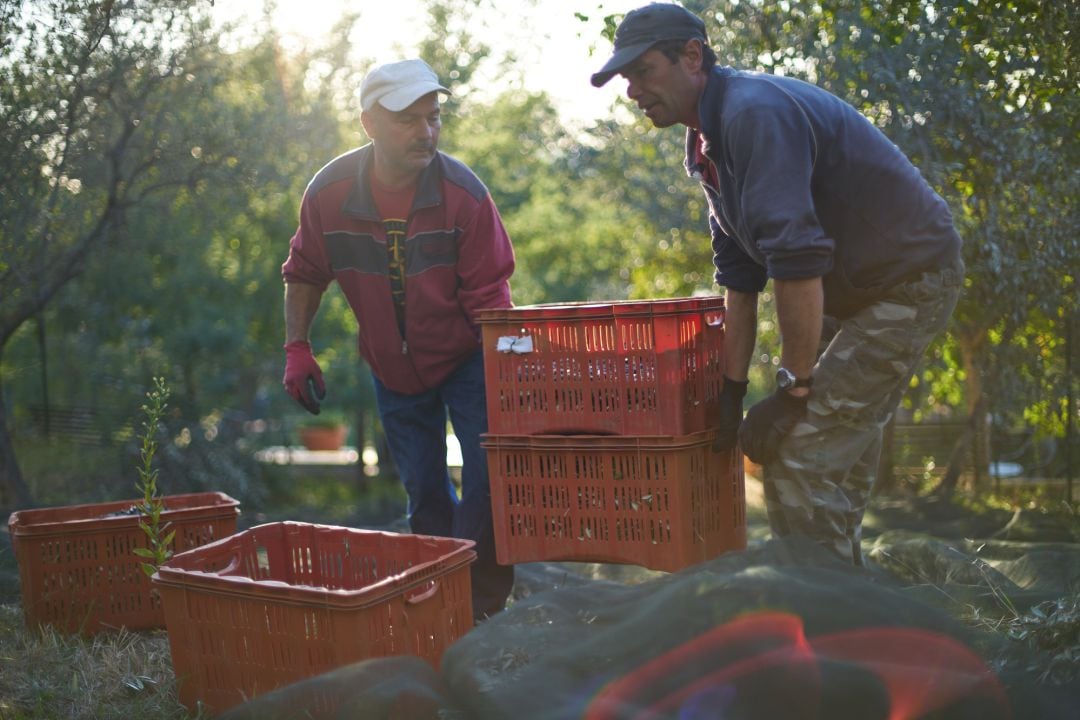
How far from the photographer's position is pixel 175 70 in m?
6.35

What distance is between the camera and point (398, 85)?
12.2ft

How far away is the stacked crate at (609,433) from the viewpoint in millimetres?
3029

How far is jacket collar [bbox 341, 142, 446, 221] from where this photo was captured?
3.91 meters

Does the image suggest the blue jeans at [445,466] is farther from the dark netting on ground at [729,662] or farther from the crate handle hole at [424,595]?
the dark netting on ground at [729,662]

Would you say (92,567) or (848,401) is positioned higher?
(848,401)

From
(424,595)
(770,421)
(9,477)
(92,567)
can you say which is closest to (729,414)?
(770,421)

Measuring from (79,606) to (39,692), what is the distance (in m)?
0.55

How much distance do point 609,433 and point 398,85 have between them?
1500 mm

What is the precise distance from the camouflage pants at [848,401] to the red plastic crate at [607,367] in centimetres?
30

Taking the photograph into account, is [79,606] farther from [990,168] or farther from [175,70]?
[990,168]

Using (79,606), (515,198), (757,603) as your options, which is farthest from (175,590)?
(515,198)

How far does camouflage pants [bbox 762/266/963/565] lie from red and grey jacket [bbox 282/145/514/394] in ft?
4.20

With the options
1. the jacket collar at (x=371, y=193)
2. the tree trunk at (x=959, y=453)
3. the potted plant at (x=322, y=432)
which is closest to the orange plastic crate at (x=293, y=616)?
the jacket collar at (x=371, y=193)

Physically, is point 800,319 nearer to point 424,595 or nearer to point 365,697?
point 424,595
